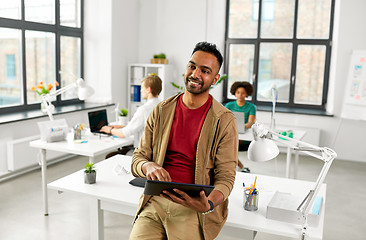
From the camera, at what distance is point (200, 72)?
73.1 inches

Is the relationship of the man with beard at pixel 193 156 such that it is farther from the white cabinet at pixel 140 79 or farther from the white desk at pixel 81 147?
the white cabinet at pixel 140 79

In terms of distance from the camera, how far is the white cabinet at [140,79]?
6453 millimetres

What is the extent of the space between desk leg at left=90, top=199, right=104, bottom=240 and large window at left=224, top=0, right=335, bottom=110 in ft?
15.5

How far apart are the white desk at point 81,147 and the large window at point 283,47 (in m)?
3.59

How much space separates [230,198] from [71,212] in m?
1.99

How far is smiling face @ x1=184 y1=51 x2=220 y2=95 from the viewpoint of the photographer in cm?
186

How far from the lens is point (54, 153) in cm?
516

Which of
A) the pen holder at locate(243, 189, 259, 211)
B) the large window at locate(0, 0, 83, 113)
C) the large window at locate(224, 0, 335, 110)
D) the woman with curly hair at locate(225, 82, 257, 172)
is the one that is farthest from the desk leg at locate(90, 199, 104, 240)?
the large window at locate(224, 0, 335, 110)

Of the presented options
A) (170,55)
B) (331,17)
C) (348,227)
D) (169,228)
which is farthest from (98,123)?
(331,17)

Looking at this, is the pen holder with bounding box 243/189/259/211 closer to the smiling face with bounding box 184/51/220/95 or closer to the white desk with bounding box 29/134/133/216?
the smiling face with bounding box 184/51/220/95

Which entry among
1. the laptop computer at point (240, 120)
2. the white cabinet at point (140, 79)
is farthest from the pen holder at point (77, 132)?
the white cabinet at point (140, 79)

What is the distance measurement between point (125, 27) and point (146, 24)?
483mm

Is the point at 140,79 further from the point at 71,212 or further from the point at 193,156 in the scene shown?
the point at 193,156

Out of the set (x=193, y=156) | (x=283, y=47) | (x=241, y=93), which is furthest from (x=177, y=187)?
(x=283, y=47)
